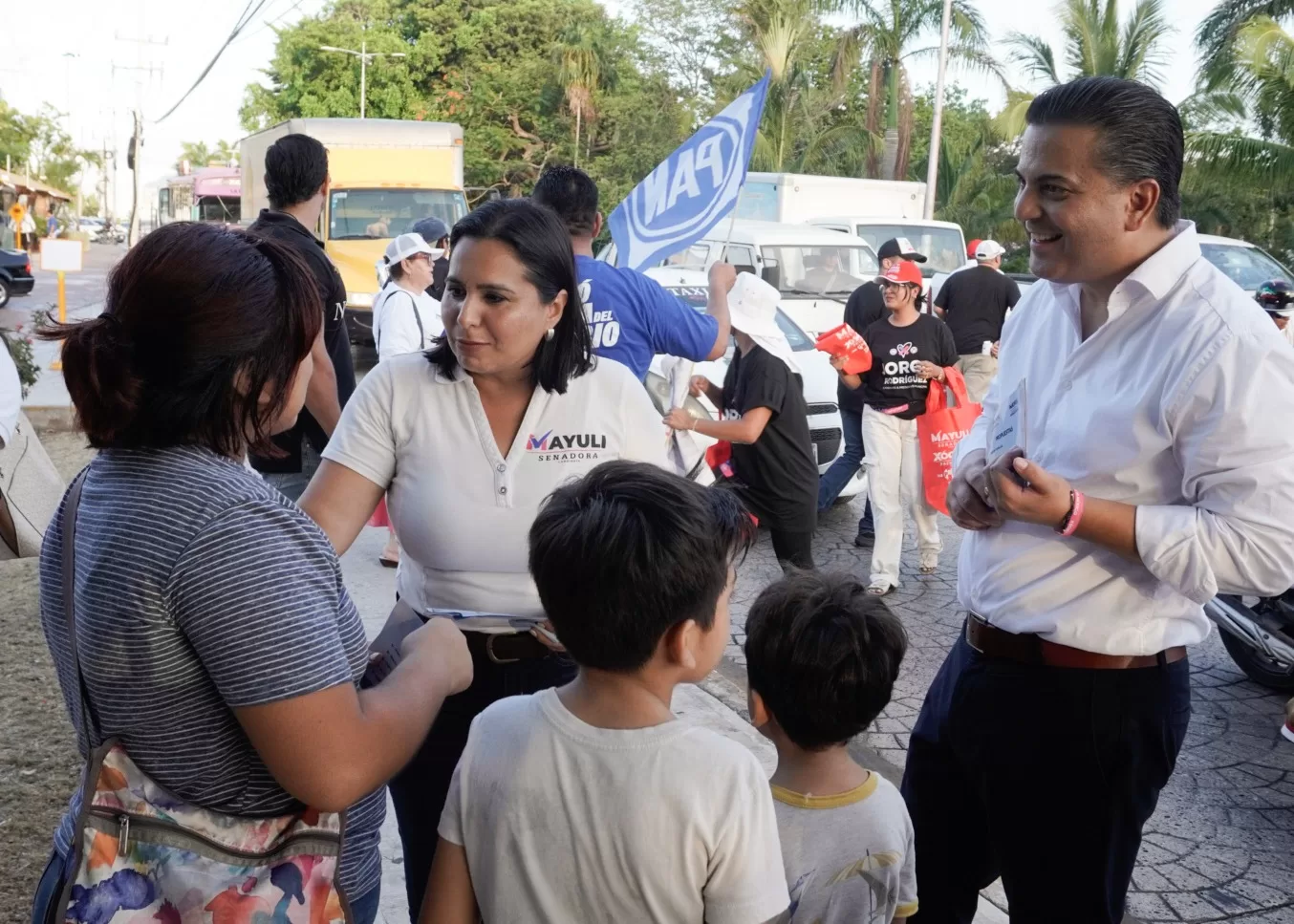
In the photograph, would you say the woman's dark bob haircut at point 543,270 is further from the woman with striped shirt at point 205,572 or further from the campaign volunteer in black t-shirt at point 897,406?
the campaign volunteer in black t-shirt at point 897,406

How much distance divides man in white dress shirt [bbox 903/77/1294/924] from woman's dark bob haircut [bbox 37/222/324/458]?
1.30m

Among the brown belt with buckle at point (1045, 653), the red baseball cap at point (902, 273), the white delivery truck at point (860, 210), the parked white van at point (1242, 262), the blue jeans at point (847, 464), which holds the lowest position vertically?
the blue jeans at point (847, 464)

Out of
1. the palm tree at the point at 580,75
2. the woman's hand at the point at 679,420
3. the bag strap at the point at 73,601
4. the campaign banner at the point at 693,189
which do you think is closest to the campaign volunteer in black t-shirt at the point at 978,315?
the campaign banner at the point at 693,189

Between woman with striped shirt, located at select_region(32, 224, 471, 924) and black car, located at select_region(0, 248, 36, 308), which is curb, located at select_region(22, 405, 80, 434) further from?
black car, located at select_region(0, 248, 36, 308)

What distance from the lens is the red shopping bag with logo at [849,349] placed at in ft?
22.1

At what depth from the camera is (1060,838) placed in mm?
2217

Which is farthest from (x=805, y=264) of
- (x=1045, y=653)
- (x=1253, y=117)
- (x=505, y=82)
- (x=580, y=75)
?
(x=505, y=82)

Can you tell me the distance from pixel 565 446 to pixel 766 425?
3115 millimetres

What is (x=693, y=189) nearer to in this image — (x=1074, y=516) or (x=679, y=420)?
(x=679, y=420)

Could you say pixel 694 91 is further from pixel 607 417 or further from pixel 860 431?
pixel 607 417

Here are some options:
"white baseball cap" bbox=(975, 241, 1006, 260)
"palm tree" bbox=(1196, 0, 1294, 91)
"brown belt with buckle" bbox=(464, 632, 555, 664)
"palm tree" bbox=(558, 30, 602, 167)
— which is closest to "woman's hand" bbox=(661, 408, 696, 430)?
"brown belt with buckle" bbox=(464, 632, 555, 664)

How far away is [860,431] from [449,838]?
6098 millimetres

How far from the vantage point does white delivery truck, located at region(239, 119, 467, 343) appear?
54.0 feet

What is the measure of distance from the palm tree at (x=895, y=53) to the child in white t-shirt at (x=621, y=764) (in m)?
27.8
